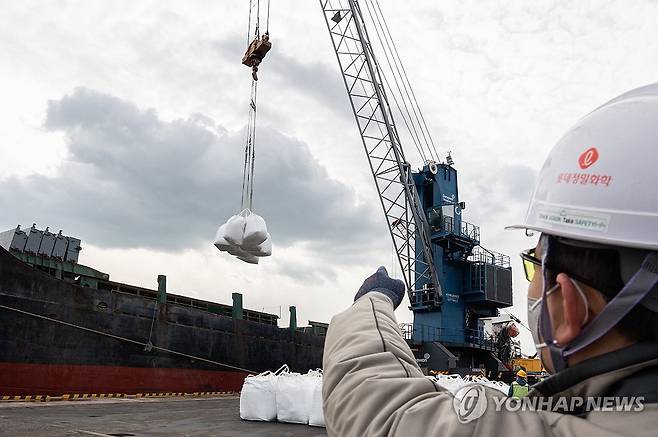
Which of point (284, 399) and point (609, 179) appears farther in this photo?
point (284, 399)

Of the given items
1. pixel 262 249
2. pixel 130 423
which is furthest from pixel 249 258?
pixel 130 423

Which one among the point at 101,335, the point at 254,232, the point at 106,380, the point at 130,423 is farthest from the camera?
the point at 101,335

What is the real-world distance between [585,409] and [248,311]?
70.3ft

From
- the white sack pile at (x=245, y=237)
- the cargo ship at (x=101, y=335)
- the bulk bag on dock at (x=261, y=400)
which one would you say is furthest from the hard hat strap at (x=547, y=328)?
the cargo ship at (x=101, y=335)

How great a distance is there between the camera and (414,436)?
0.78 meters

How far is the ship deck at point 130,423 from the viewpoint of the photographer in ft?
23.8

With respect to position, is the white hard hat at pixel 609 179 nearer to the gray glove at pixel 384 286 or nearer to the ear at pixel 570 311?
the ear at pixel 570 311

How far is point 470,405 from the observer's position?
812 mm

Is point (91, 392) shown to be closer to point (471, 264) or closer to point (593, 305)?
point (593, 305)

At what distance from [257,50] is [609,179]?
16291mm

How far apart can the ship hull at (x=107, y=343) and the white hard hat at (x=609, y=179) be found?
1425 cm

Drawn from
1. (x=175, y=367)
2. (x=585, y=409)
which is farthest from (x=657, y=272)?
(x=175, y=367)

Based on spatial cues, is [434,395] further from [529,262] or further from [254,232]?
[254,232]

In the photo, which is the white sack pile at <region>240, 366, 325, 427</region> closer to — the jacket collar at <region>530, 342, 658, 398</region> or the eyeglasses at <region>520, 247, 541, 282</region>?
the eyeglasses at <region>520, 247, 541, 282</region>
